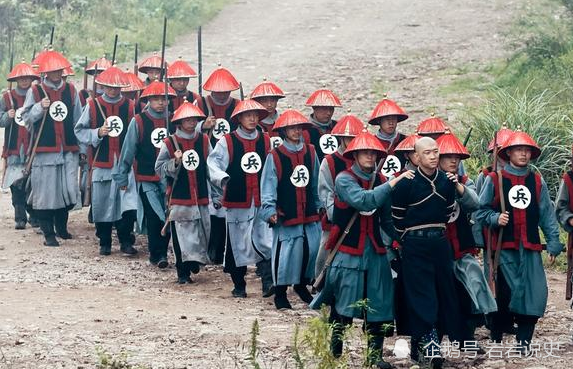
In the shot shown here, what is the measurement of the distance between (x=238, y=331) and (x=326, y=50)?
45.3 feet

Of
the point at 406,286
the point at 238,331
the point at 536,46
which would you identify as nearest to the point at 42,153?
the point at 238,331

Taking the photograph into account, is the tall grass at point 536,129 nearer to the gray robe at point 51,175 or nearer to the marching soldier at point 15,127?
the gray robe at point 51,175

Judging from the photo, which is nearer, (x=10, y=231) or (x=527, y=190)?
(x=527, y=190)

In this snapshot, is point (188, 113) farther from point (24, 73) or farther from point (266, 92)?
point (24, 73)

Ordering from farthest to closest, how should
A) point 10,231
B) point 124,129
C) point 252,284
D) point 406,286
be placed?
point 10,231 < point 124,129 < point 252,284 < point 406,286

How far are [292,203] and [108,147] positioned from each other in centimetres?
331

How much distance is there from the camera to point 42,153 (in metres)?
14.6

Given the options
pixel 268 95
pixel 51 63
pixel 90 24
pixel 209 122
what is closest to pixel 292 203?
pixel 268 95

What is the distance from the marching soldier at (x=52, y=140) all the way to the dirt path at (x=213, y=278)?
432 millimetres

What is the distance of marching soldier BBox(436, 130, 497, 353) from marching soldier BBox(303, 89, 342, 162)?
2.60 metres

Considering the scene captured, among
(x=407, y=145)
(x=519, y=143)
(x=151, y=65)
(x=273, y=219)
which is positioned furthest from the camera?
(x=151, y=65)

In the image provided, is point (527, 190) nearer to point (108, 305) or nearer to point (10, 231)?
point (108, 305)

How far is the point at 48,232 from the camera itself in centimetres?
1445

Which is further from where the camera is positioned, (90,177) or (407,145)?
(90,177)
